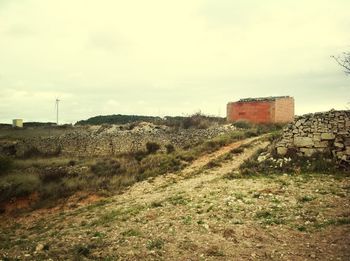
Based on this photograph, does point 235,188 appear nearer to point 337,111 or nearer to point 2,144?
point 337,111

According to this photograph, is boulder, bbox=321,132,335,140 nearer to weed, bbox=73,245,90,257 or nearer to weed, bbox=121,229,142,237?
weed, bbox=121,229,142,237

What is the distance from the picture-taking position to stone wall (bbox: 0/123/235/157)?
2567 cm

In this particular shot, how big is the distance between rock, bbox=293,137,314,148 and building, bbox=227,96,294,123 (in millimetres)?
12974

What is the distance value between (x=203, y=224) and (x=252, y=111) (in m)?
21.8

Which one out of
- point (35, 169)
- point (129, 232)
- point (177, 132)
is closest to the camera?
point (129, 232)

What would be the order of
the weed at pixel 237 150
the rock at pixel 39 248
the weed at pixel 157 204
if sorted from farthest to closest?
1. the weed at pixel 237 150
2. the weed at pixel 157 204
3. the rock at pixel 39 248

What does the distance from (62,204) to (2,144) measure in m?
22.1

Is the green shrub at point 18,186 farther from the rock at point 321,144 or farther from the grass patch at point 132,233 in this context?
the rock at point 321,144

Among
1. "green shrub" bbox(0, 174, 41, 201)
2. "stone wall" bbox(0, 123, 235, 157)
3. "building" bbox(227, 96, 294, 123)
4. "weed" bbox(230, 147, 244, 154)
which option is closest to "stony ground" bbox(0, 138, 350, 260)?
"green shrub" bbox(0, 174, 41, 201)

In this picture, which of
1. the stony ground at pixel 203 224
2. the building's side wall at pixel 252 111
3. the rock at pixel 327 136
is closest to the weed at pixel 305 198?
the stony ground at pixel 203 224

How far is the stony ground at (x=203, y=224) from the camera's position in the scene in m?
7.23

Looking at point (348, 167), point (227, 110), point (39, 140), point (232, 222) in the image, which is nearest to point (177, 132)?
point (227, 110)

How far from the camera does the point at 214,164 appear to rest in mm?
17062

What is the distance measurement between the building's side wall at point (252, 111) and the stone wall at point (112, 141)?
362 cm
